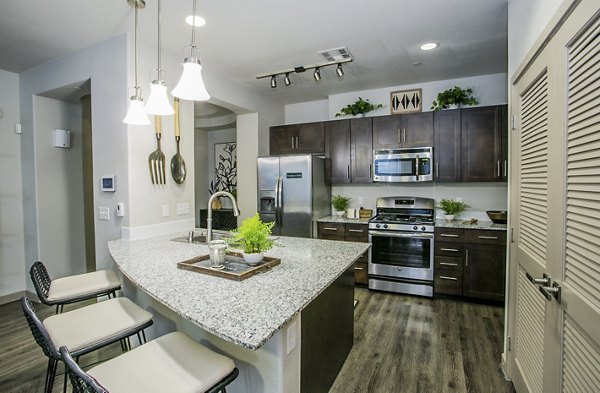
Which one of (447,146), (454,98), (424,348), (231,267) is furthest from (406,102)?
(231,267)

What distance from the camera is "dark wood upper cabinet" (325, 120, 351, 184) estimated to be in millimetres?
4211

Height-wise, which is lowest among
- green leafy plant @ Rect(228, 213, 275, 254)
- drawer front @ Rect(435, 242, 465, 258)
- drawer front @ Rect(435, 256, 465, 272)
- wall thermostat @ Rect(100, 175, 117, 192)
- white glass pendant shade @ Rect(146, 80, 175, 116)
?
drawer front @ Rect(435, 256, 465, 272)

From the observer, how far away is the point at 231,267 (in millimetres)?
1732

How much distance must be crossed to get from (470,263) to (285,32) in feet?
10.1

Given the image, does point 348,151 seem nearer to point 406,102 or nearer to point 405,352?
point 406,102

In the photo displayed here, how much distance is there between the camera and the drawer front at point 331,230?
3967 mm

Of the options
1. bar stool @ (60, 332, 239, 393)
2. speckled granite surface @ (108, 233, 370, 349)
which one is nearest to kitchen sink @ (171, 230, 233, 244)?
speckled granite surface @ (108, 233, 370, 349)

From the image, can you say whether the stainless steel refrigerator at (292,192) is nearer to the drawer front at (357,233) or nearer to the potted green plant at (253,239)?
the drawer front at (357,233)

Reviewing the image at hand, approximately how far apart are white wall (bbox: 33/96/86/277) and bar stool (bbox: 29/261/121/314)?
187 centimetres

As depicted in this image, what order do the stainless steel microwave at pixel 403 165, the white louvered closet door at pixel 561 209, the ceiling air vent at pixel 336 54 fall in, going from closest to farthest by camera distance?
the white louvered closet door at pixel 561 209
the ceiling air vent at pixel 336 54
the stainless steel microwave at pixel 403 165

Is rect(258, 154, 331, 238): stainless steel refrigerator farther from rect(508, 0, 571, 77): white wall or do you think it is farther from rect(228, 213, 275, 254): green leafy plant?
rect(508, 0, 571, 77): white wall

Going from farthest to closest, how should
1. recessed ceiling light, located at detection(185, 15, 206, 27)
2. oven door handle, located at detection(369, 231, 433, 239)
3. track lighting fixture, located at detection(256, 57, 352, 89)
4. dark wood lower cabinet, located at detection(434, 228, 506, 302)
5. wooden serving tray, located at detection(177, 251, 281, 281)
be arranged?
oven door handle, located at detection(369, 231, 433, 239) → dark wood lower cabinet, located at detection(434, 228, 506, 302) → track lighting fixture, located at detection(256, 57, 352, 89) → recessed ceiling light, located at detection(185, 15, 206, 27) → wooden serving tray, located at detection(177, 251, 281, 281)

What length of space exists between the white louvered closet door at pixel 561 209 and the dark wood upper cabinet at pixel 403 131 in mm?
1930

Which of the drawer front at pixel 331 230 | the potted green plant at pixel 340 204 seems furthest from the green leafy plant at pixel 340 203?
the drawer front at pixel 331 230
